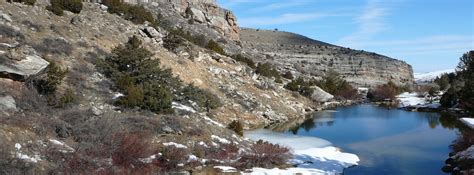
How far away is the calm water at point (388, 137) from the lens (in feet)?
73.0

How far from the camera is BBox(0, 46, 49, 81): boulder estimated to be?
68.0 ft

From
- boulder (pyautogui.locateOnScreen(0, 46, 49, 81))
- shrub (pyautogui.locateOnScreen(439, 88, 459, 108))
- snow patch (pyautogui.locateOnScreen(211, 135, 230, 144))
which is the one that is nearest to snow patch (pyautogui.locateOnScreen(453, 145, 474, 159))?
snow patch (pyautogui.locateOnScreen(211, 135, 230, 144))

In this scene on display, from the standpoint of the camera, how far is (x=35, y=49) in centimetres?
2512

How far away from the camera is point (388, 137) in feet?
104

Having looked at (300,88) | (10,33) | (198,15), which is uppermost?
(198,15)

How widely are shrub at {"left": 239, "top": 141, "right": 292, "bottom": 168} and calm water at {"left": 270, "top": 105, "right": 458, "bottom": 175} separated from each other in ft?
9.64

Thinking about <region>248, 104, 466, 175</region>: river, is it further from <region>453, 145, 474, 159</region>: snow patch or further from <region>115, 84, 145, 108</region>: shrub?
<region>115, 84, 145, 108</region>: shrub

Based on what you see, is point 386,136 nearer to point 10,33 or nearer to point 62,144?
point 62,144

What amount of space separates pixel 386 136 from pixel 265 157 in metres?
14.7

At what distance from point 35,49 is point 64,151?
11.2 meters

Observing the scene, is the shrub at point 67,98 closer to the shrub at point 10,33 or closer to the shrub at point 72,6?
the shrub at point 10,33

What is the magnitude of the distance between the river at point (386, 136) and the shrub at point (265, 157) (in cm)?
294

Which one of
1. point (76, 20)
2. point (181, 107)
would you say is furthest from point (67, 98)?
point (76, 20)

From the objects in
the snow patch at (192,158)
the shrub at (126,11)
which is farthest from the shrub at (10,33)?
the shrub at (126,11)
